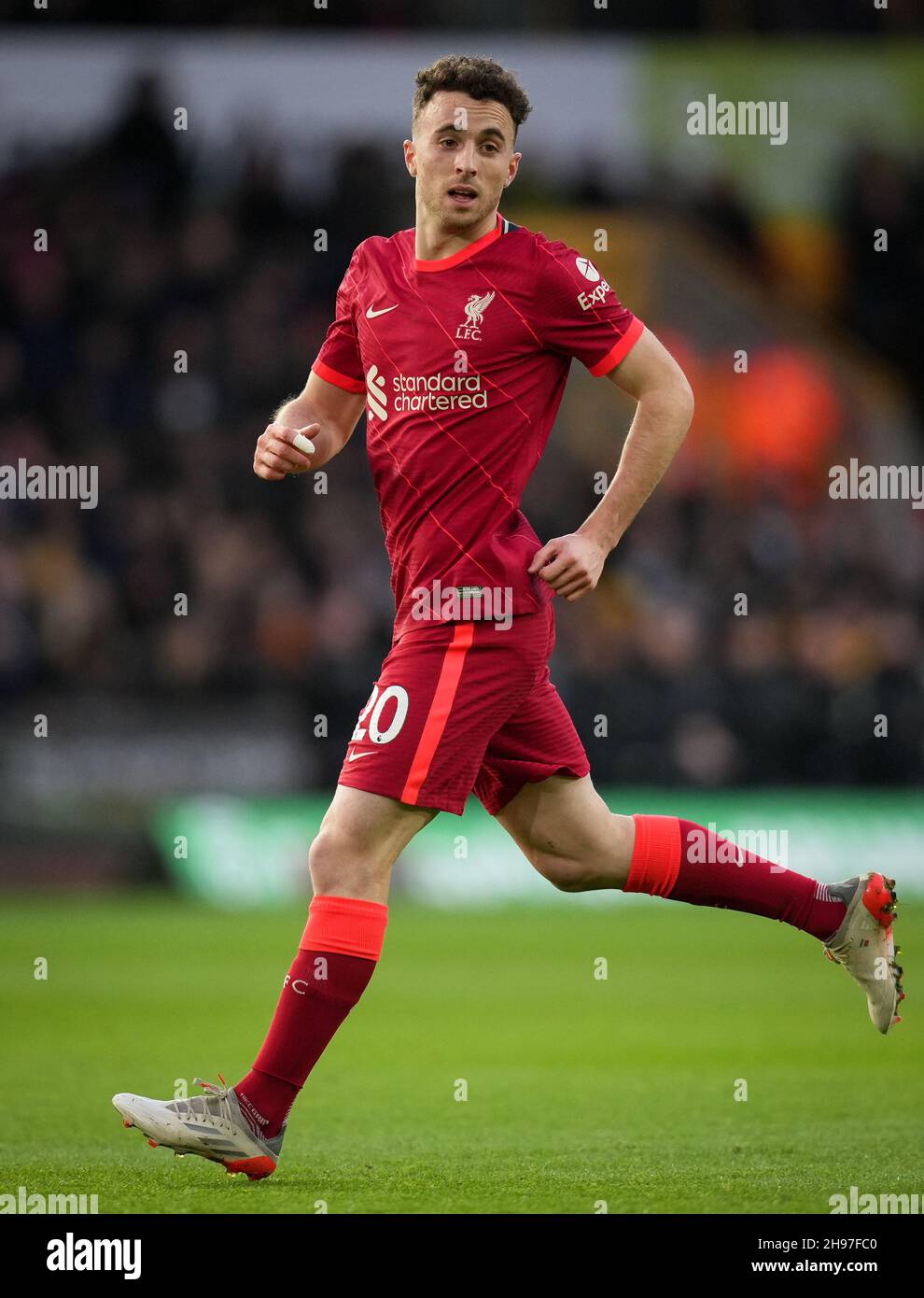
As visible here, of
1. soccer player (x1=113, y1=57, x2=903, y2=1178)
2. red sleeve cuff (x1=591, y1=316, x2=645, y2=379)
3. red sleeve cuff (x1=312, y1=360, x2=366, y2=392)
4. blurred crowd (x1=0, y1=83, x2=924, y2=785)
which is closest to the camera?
soccer player (x1=113, y1=57, x2=903, y2=1178)

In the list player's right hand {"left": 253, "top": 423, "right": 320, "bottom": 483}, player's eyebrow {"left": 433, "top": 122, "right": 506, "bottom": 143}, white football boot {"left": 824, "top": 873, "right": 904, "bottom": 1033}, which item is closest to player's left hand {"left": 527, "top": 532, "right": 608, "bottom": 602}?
player's right hand {"left": 253, "top": 423, "right": 320, "bottom": 483}

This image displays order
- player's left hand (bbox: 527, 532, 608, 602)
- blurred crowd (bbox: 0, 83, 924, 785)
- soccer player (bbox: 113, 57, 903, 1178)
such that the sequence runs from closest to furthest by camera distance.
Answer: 1. soccer player (bbox: 113, 57, 903, 1178)
2. player's left hand (bbox: 527, 532, 608, 602)
3. blurred crowd (bbox: 0, 83, 924, 785)

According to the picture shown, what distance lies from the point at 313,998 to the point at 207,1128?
382 millimetres

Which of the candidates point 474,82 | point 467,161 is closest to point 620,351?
point 467,161

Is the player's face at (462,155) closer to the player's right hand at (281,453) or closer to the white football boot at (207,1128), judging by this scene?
the player's right hand at (281,453)

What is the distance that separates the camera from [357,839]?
162 inches

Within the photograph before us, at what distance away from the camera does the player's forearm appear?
438cm

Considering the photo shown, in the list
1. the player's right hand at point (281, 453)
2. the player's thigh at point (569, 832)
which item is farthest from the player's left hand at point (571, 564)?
the player's right hand at point (281, 453)

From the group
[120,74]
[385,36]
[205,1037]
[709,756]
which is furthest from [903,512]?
[205,1037]

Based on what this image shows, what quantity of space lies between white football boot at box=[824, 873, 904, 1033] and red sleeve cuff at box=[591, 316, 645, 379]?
154 cm

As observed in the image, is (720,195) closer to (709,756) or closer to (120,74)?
(120,74)

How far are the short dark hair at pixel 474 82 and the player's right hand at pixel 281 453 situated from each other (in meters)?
0.85

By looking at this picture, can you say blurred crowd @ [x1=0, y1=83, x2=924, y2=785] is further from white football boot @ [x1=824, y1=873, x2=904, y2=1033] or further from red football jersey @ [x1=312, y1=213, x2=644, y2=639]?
red football jersey @ [x1=312, y1=213, x2=644, y2=639]

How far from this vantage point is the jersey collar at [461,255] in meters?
4.38
